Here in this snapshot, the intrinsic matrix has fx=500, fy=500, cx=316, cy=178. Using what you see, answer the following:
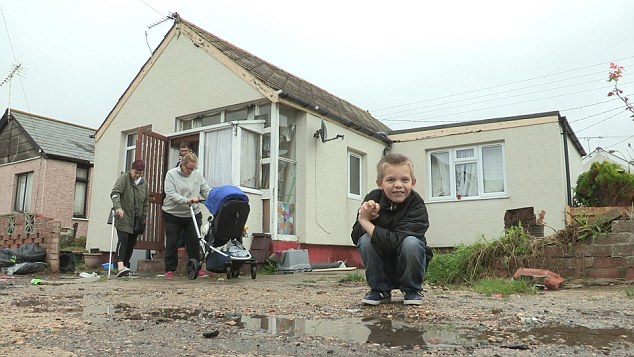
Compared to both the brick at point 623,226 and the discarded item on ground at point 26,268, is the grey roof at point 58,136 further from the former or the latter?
the brick at point 623,226

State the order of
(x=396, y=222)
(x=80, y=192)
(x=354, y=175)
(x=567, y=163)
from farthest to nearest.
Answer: (x=80, y=192)
(x=354, y=175)
(x=567, y=163)
(x=396, y=222)

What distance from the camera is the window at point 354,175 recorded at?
38.5 feet

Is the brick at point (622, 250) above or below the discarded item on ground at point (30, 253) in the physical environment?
above

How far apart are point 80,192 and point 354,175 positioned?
12211mm

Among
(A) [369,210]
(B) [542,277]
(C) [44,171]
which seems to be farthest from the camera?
(C) [44,171]

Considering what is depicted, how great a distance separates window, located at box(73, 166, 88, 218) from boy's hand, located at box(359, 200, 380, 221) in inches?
703

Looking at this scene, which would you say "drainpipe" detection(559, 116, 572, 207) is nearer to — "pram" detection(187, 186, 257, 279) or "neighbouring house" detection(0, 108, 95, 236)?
"pram" detection(187, 186, 257, 279)

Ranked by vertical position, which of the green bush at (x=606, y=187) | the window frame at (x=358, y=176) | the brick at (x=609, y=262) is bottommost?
the brick at (x=609, y=262)

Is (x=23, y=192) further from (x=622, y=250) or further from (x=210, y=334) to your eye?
(x=622, y=250)

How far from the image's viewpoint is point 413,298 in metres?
3.55

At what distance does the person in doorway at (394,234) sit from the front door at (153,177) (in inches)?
265

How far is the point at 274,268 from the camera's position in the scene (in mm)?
8562

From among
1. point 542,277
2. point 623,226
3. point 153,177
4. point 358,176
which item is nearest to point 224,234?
point 153,177

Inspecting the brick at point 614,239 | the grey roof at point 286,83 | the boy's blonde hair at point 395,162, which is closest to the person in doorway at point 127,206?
the grey roof at point 286,83
